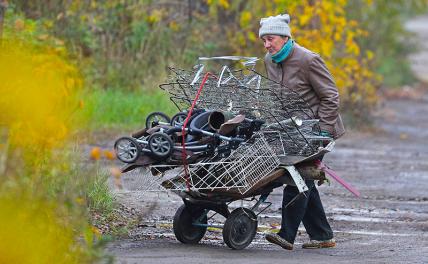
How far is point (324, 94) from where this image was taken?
950 cm

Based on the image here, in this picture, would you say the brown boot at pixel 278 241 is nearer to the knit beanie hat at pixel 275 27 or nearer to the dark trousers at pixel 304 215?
the dark trousers at pixel 304 215

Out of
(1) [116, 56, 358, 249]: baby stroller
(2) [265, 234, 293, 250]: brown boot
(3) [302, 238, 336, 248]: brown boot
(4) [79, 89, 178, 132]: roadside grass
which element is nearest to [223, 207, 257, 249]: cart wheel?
(1) [116, 56, 358, 249]: baby stroller

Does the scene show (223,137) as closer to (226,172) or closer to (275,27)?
(226,172)

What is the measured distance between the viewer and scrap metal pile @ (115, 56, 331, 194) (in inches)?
340

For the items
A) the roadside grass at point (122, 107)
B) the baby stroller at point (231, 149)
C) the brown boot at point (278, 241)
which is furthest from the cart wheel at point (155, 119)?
the roadside grass at point (122, 107)

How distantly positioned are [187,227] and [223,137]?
1.14m

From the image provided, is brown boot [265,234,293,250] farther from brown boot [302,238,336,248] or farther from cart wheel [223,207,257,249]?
brown boot [302,238,336,248]

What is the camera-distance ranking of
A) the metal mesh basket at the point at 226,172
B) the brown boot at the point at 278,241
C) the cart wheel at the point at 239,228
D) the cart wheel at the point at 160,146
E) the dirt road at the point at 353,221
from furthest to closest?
the brown boot at the point at 278,241 → the cart wheel at the point at 239,228 → the dirt road at the point at 353,221 → the metal mesh basket at the point at 226,172 → the cart wheel at the point at 160,146

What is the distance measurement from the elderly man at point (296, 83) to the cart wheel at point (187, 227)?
0.60 metres

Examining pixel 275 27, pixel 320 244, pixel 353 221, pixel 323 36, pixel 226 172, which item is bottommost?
pixel 353 221

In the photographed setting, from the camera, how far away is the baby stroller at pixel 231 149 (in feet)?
28.7

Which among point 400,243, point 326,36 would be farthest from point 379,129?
point 400,243

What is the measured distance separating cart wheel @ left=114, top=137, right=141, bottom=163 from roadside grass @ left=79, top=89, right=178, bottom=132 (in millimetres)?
8534

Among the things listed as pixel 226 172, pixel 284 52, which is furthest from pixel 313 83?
pixel 226 172
